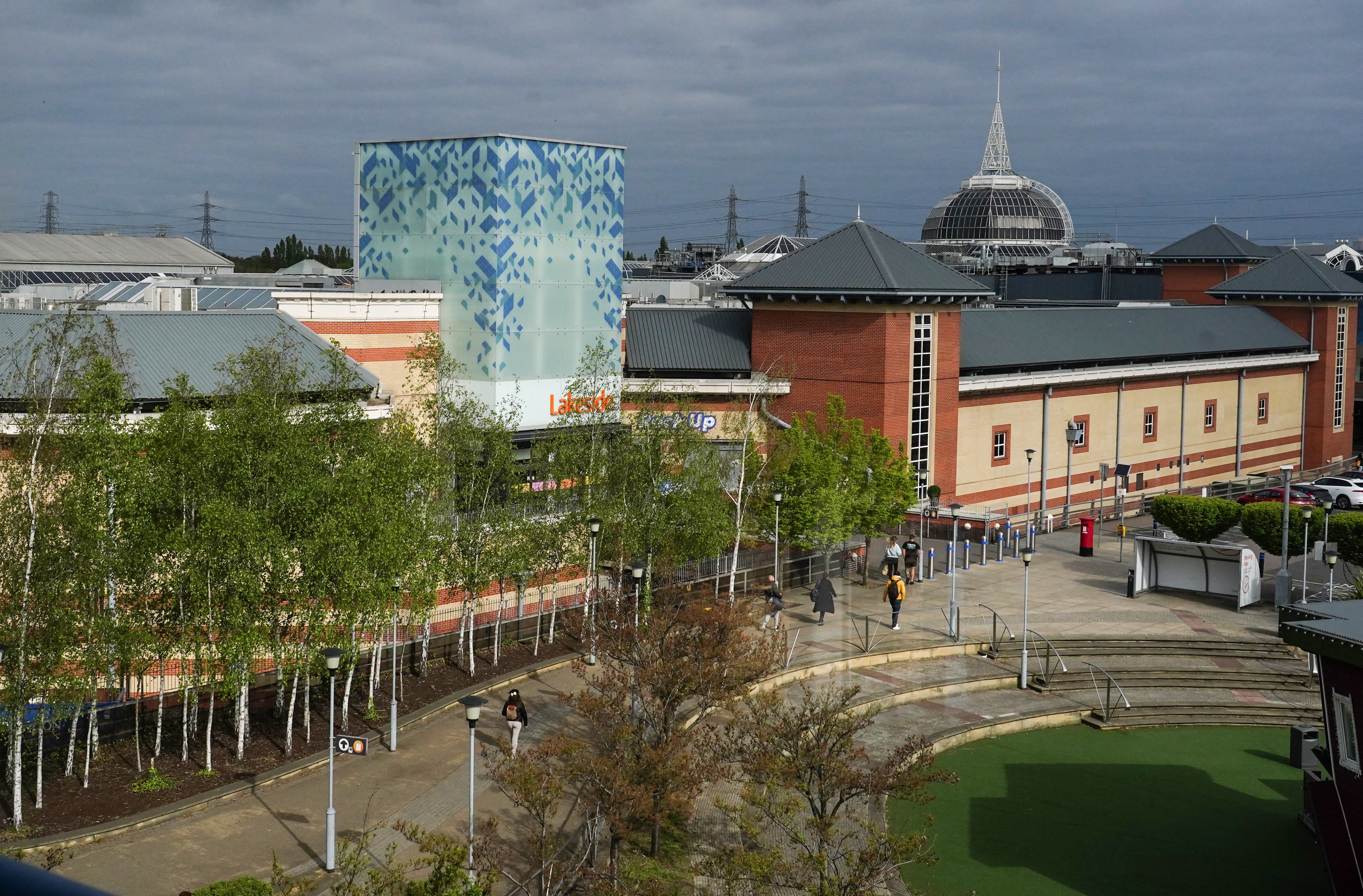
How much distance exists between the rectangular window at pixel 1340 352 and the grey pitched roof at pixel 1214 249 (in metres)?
6.80

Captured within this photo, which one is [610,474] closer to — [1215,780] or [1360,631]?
[1215,780]

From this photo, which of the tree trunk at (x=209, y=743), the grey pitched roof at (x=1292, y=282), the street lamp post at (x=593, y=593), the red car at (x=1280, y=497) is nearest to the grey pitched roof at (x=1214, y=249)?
the grey pitched roof at (x=1292, y=282)

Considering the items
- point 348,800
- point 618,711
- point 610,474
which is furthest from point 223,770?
point 610,474

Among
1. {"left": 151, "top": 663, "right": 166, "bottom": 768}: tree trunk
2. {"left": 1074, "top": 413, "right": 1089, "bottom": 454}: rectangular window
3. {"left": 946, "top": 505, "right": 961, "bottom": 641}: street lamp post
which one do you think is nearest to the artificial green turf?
{"left": 946, "top": 505, "right": 961, "bottom": 641}: street lamp post

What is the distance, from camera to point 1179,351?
56281mm

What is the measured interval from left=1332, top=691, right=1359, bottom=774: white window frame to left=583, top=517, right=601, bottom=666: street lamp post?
36.7ft

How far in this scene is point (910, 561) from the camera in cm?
3450

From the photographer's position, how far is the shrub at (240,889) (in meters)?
12.9

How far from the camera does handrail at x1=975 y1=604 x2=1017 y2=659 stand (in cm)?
2814

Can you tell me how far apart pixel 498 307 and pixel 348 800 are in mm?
19406

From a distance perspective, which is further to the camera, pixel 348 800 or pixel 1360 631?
pixel 348 800

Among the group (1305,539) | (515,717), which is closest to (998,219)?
(1305,539)

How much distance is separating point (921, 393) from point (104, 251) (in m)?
Answer: 47.9

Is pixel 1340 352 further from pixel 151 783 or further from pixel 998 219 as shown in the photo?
pixel 151 783
